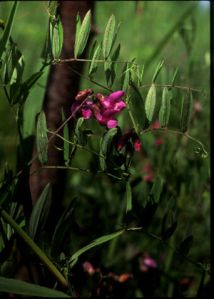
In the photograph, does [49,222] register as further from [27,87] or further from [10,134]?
[10,134]

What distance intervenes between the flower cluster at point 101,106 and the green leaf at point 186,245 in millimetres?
164

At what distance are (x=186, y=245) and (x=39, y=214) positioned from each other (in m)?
0.18

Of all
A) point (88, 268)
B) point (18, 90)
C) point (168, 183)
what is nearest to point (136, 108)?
point (18, 90)

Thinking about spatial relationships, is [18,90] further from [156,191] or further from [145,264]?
[145,264]

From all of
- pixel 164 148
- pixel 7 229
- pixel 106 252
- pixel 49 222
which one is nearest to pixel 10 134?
pixel 164 148

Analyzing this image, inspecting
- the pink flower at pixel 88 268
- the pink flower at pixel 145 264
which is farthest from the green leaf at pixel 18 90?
the pink flower at pixel 145 264

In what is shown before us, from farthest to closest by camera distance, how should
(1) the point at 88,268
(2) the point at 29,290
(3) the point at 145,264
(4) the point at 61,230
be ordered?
(3) the point at 145,264 < (1) the point at 88,268 < (4) the point at 61,230 < (2) the point at 29,290

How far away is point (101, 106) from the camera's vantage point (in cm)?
65

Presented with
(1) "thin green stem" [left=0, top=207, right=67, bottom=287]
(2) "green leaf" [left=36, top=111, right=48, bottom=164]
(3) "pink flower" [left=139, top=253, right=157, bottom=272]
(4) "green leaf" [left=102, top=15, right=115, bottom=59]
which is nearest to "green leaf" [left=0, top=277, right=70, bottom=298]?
(1) "thin green stem" [left=0, top=207, right=67, bottom=287]

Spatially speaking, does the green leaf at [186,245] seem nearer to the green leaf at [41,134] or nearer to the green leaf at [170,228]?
the green leaf at [170,228]

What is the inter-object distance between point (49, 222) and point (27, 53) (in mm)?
1885

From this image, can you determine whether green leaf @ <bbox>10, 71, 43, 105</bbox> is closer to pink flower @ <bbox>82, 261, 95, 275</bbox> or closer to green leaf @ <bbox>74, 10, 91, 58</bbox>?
green leaf @ <bbox>74, 10, 91, 58</bbox>

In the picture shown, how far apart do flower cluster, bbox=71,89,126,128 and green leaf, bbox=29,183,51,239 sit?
86 mm

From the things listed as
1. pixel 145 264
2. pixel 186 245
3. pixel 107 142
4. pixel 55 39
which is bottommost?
pixel 145 264
